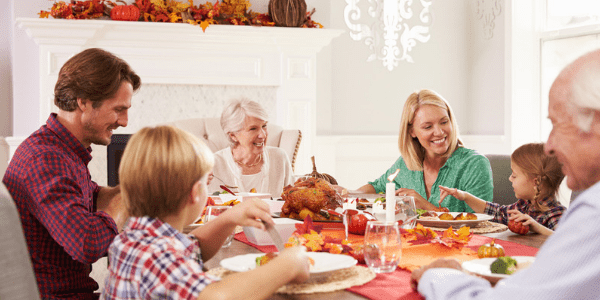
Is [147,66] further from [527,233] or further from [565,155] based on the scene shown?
[565,155]

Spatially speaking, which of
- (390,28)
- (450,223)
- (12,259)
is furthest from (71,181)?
(390,28)

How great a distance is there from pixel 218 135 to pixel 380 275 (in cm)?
248

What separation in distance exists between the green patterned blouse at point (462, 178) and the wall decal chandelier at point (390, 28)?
260cm

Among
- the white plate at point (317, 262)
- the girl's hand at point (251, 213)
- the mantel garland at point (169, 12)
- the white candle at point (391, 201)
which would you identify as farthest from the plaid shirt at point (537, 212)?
the mantel garland at point (169, 12)

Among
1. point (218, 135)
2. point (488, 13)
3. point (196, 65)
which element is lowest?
point (218, 135)

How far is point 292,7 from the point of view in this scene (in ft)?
15.6

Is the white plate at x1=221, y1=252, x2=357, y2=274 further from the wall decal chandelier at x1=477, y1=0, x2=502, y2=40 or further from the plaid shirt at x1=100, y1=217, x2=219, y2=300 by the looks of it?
the wall decal chandelier at x1=477, y1=0, x2=502, y2=40

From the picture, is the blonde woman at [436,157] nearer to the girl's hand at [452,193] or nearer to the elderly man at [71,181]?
the girl's hand at [452,193]

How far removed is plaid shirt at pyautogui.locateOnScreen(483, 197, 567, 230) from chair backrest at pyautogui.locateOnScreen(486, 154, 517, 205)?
0.75 m

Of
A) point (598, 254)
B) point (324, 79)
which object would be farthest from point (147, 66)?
point (598, 254)

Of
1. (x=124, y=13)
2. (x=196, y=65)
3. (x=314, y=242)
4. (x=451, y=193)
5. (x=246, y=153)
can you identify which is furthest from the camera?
(x=196, y=65)

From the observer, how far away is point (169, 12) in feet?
15.0

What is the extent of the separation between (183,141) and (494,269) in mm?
627

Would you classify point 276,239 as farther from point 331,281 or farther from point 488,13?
point 488,13
